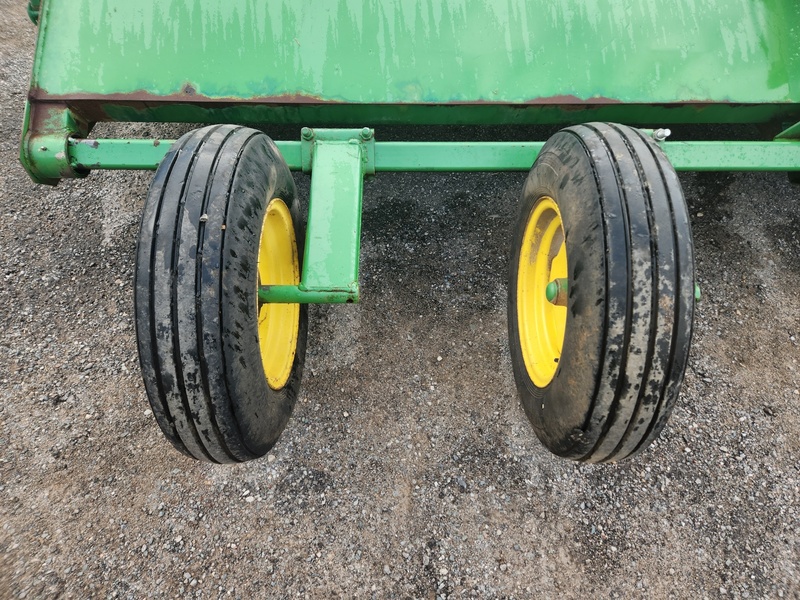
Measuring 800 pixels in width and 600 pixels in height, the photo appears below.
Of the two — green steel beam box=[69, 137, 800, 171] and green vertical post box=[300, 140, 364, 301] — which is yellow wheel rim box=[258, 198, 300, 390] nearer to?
green vertical post box=[300, 140, 364, 301]

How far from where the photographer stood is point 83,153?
2.18 m

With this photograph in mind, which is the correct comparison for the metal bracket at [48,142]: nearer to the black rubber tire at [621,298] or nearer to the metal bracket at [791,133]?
the black rubber tire at [621,298]

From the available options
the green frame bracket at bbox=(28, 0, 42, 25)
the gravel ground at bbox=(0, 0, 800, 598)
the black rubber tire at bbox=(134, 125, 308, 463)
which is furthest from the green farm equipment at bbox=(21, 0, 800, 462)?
the green frame bracket at bbox=(28, 0, 42, 25)

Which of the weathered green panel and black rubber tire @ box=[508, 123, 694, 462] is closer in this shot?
black rubber tire @ box=[508, 123, 694, 462]

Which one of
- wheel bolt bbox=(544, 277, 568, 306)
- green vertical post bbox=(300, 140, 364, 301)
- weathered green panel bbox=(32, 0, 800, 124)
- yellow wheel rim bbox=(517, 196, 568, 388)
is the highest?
weathered green panel bbox=(32, 0, 800, 124)

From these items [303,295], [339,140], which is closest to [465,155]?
[339,140]

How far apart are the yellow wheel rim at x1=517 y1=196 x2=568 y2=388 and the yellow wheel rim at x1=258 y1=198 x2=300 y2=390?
103 cm

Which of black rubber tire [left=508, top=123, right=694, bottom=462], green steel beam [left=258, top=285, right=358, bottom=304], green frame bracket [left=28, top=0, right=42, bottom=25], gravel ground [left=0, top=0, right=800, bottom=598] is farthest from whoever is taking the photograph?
green frame bracket [left=28, top=0, right=42, bottom=25]

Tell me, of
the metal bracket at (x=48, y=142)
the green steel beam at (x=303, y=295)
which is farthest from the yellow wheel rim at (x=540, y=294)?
the metal bracket at (x=48, y=142)

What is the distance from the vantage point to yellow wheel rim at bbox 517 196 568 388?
6.97 ft

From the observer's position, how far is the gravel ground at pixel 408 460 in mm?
2012

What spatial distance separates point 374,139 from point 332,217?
582 millimetres

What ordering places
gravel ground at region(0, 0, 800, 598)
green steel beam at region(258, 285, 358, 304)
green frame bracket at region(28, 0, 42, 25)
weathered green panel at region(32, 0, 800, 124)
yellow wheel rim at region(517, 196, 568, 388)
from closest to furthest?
green steel beam at region(258, 285, 358, 304) < gravel ground at region(0, 0, 800, 598) < yellow wheel rim at region(517, 196, 568, 388) < weathered green panel at region(32, 0, 800, 124) < green frame bracket at region(28, 0, 42, 25)

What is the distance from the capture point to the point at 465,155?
2.19 m
